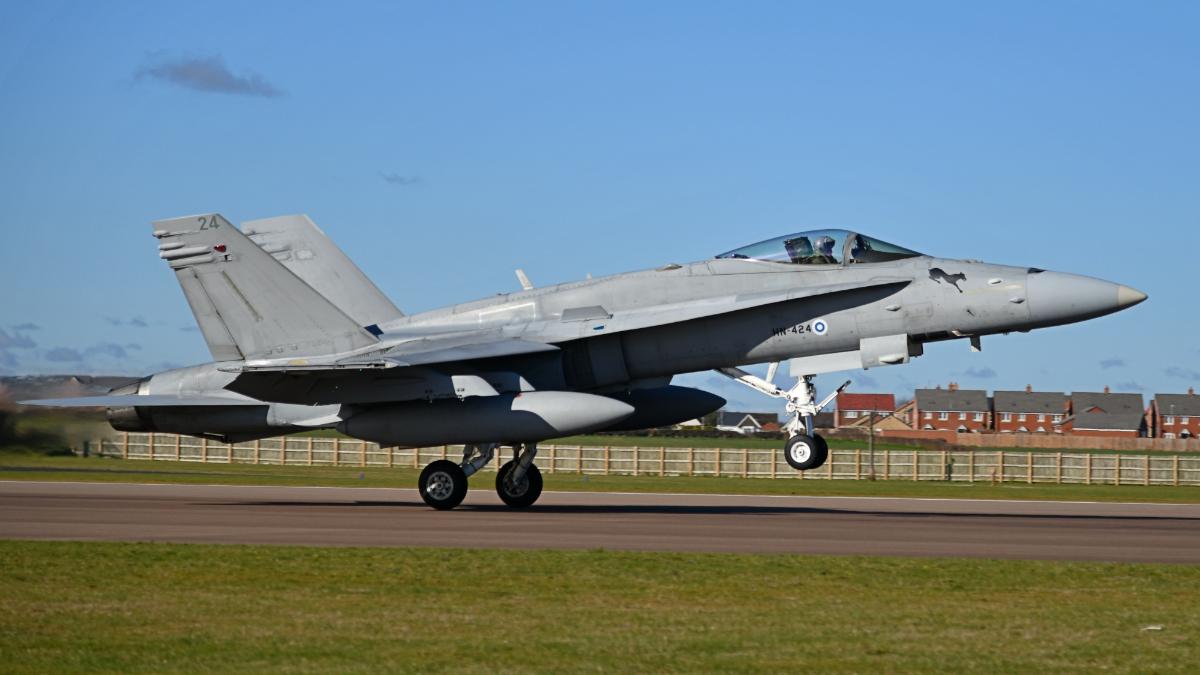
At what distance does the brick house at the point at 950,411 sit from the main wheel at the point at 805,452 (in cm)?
10245

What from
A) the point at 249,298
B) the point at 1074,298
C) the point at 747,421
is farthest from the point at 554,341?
the point at 747,421

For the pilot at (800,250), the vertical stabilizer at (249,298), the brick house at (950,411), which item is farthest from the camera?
the brick house at (950,411)

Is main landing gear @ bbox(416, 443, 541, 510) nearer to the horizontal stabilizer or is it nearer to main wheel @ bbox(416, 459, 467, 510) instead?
main wheel @ bbox(416, 459, 467, 510)

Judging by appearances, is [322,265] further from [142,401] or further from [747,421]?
[747,421]

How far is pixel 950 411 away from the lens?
119750mm

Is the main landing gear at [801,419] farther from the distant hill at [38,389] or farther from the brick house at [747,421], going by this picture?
the brick house at [747,421]

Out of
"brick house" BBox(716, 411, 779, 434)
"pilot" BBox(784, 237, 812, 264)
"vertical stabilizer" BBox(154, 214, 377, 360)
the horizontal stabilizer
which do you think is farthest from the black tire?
"brick house" BBox(716, 411, 779, 434)

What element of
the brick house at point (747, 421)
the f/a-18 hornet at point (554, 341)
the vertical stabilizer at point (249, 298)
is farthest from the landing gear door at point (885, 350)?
the brick house at point (747, 421)

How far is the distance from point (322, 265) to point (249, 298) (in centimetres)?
317

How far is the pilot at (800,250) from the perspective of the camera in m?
20.1

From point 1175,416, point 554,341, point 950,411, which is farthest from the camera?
point 950,411

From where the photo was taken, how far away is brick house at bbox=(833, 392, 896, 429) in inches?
5002

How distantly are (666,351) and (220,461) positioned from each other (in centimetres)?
3236

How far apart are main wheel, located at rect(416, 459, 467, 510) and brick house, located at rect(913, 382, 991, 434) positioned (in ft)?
333
